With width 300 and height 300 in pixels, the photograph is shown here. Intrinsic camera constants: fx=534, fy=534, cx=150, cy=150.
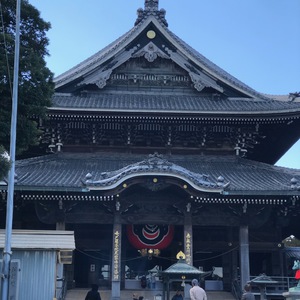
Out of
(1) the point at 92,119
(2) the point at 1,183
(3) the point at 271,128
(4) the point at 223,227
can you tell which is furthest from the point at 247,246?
(2) the point at 1,183

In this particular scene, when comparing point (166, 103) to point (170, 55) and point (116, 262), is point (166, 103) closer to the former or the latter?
point (170, 55)

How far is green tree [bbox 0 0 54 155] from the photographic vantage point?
15.0 m

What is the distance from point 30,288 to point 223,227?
10.8 metres

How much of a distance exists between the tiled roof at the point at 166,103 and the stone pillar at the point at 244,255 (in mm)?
5051

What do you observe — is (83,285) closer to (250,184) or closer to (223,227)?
(223,227)

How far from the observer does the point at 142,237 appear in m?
22.2

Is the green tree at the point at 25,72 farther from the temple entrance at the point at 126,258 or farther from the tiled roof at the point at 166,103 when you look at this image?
the temple entrance at the point at 126,258

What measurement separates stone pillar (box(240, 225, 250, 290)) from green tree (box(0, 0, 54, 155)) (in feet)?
31.1

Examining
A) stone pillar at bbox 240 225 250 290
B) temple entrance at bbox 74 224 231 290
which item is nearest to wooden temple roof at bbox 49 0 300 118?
stone pillar at bbox 240 225 250 290

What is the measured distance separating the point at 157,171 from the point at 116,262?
3.74m

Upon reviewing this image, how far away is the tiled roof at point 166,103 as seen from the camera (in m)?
22.4

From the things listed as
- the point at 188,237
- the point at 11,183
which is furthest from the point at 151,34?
the point at 11,183

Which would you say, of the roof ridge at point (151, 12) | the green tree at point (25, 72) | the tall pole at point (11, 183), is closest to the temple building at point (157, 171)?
the roof ridge at point (151, 12)

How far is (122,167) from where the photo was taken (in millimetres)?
22609
